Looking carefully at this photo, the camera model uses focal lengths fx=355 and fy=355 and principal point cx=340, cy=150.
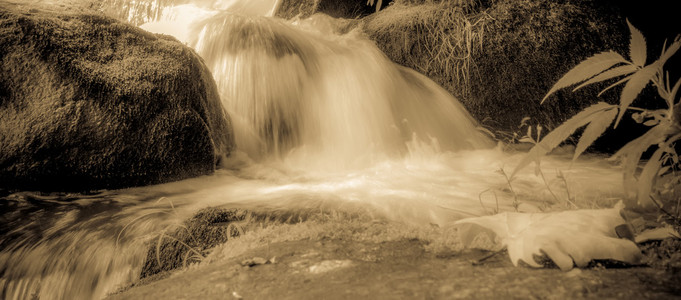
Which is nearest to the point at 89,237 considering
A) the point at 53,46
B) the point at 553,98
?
the point at 53,46

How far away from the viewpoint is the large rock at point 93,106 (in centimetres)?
260

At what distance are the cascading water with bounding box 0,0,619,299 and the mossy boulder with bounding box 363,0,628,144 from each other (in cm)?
33

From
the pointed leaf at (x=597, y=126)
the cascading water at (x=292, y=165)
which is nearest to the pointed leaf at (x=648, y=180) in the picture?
the pointed leaf at (x=597, y=126)

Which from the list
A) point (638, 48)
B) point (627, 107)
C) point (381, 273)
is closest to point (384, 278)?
point (381, 273)

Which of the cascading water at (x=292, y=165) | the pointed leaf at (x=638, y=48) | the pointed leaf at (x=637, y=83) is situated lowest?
the cascading water at (x=292, y=165)

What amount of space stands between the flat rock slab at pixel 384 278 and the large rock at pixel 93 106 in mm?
1832

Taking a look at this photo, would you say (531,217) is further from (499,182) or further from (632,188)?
(499,182)

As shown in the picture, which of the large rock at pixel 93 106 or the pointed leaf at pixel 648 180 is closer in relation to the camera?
the pointed leaf at pixel 648 180

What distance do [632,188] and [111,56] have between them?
3.64 meters

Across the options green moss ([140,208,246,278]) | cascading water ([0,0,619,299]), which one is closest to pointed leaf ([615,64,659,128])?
cascading water ([0,0,619,299])

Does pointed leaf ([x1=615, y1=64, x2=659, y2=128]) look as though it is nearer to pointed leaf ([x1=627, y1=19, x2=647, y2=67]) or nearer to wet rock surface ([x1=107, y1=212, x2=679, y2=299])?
pointed leaf ([x1=627, y1=19, x2=647, y2=67])

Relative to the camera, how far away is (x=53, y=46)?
276 centimetres

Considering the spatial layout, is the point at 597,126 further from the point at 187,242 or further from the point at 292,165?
the point at 292,165

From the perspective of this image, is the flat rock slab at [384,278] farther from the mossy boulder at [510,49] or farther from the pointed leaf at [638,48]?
the mossy boulder at [510,49]
